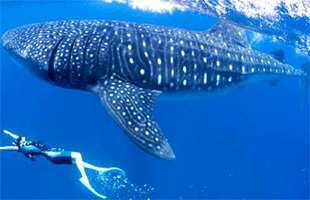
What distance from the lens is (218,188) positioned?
1476cm

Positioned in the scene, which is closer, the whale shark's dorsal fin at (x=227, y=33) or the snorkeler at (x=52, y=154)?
the snorkeler at (x=52, y=154)

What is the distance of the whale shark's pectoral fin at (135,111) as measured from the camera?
4.63 meters

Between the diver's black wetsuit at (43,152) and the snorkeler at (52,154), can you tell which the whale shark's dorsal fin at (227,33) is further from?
the diver's black wetsuit at (43,152)

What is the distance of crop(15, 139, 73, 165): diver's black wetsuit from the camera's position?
6273 millimetres

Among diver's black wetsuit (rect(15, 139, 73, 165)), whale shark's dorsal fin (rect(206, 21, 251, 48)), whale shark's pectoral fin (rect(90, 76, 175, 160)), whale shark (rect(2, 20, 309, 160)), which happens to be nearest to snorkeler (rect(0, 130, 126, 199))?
diver's black wetsuit (rect(15, 139, 73, 165))

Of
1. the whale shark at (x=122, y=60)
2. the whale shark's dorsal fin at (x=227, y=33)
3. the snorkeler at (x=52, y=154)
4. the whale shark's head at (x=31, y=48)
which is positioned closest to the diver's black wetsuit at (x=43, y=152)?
the snorkeler at (x=52, y=154)

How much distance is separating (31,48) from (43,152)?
2.58 m

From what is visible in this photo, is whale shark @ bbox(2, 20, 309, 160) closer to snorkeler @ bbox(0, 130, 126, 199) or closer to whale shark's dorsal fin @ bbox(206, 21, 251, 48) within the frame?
whale shark's dorsal fin @ bbox(206, 21, 251, 48)

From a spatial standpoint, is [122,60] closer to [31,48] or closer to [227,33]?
[31,48]

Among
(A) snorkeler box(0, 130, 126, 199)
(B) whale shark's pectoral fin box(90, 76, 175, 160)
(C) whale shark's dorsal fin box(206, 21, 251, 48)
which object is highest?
(C) whale shark's dorsal fin box(206, 21, 251, 48)

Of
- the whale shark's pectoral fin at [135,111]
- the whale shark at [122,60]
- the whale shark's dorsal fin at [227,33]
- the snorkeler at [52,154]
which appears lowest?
the snorkeler at [52,154]

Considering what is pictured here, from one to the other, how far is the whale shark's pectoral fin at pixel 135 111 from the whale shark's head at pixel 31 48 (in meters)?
1.34

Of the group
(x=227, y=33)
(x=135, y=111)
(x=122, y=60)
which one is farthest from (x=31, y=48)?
(x=227, y=33)

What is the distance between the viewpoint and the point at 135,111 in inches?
201
